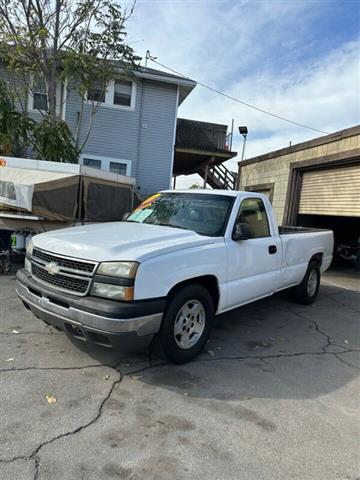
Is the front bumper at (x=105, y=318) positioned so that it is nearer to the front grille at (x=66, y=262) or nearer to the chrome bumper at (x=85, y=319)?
the chrome bumper at (x=85, y=319)

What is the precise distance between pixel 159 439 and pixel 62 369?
1.41 meters

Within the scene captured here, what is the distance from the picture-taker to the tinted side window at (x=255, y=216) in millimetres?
4917

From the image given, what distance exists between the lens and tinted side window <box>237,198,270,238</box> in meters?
4.92

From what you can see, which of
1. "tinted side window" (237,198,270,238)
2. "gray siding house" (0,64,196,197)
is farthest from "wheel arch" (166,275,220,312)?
"gray siding house" (0,64,196,197)

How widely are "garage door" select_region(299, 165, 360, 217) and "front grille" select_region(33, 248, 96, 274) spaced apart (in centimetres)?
888

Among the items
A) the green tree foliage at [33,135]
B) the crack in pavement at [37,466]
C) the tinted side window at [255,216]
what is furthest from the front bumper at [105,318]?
the green tree foliage at [33,135]

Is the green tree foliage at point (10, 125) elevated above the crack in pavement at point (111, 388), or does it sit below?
above

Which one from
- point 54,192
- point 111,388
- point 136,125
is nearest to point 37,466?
point 111,388

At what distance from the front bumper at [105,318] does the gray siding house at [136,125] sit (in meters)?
12.5

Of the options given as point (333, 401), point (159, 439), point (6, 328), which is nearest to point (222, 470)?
point (159, 439)

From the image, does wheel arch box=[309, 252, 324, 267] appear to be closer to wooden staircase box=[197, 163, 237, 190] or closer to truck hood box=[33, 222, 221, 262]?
truck hood box=[33, 222, 221, 262]

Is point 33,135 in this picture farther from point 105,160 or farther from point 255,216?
point 255,216

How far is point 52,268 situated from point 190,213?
1.91 m

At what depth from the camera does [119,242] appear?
12.0 feet
